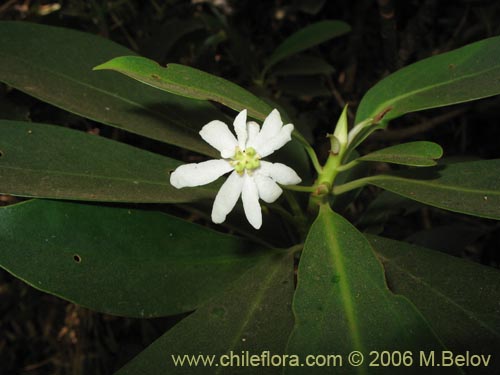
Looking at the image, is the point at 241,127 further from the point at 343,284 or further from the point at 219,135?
the point at 343,284

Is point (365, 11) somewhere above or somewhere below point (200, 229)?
above

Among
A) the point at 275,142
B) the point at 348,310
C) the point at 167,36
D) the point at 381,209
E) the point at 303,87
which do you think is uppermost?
the point at 303,87

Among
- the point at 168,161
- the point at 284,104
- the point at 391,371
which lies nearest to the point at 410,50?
the point at 284,104

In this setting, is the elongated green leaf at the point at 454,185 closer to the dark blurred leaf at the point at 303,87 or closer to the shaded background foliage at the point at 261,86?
the shaded background foliage at the point at 261,86

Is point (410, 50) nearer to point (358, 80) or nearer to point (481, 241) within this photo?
point (358, 80)

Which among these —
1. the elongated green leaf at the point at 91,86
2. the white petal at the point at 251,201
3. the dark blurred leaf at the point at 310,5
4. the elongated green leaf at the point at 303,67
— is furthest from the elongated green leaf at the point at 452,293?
the dark blurred leaf at the point at 310,5

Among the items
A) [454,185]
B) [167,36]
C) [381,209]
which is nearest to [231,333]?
[454,185]
